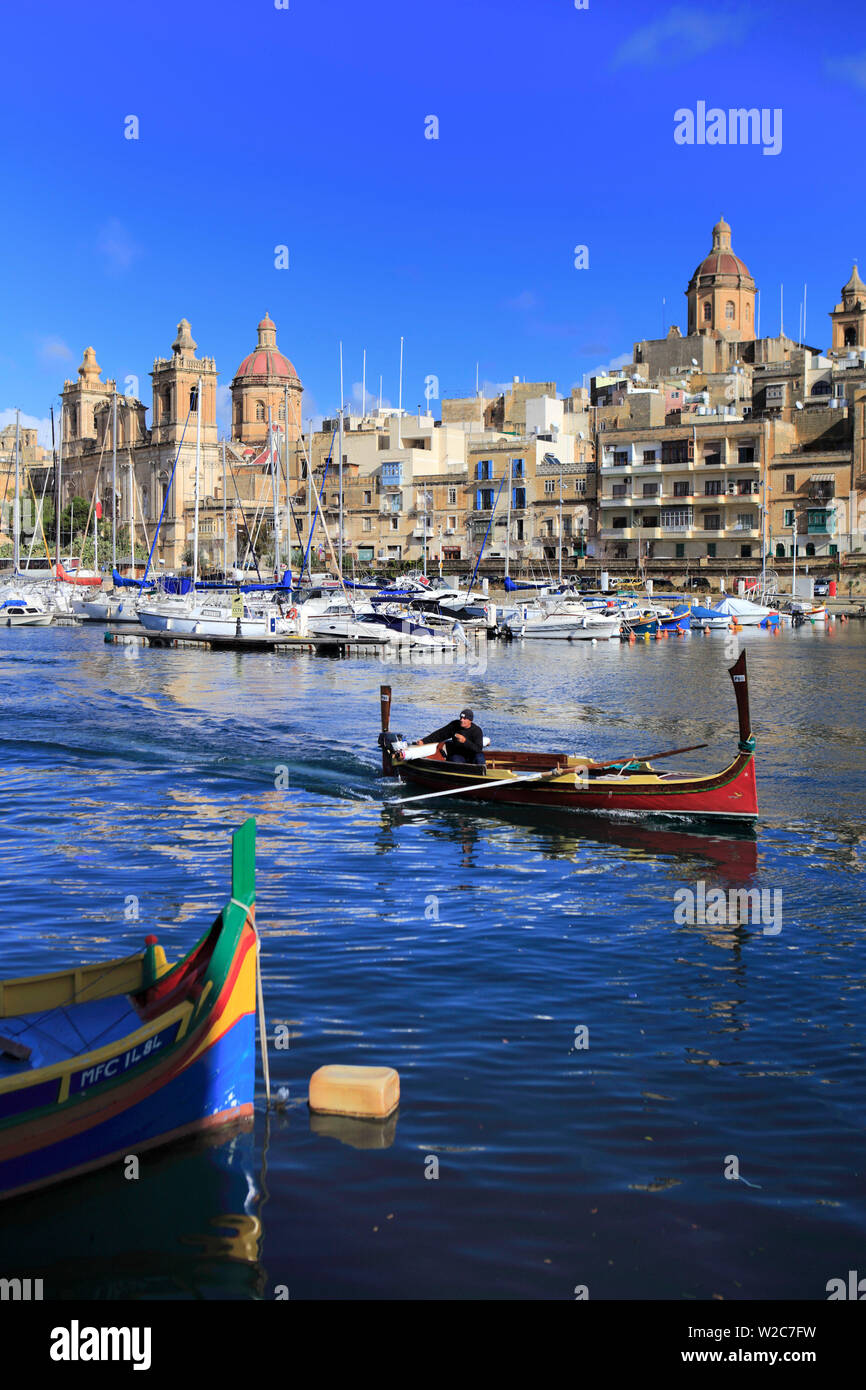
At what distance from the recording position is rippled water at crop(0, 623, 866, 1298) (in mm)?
7457

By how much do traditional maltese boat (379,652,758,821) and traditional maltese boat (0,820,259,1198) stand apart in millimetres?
10778

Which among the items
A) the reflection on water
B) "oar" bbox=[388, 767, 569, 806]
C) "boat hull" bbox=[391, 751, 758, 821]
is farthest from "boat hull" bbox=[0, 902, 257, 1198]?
"oar" bbox=[388, 767, 569, 806]

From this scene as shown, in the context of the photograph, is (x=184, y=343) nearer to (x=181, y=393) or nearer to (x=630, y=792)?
(x=181, y=393)

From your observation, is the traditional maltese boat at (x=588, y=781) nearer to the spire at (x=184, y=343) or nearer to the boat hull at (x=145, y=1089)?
the boat hull at (x=145, y=1089)

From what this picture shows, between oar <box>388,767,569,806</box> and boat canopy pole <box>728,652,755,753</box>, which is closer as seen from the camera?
boat canopy pole <box>728,652,755,753</box>

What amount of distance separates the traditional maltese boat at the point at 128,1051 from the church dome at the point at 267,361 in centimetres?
11849

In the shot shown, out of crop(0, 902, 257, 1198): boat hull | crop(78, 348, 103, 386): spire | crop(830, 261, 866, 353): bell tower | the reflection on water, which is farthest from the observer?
crop(78, 348, 103, 386): spire

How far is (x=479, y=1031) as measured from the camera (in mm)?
10633

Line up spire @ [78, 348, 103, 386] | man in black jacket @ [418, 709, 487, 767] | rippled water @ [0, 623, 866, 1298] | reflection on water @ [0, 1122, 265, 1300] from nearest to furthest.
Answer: reflection on water @ [0, 1122, 265, 1300] < rippled water @ [0, 623, 866, 1298] < man in black jacket @ [418, 709, 487, 767] < spire @ [78, 348, 103, 386]

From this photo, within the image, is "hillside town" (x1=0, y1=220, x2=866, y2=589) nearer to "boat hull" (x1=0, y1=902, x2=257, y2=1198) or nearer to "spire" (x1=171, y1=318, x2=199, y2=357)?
"spire" (x1=171, y1=318, x2=199, y2=357)

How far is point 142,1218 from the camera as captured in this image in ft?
25.6
